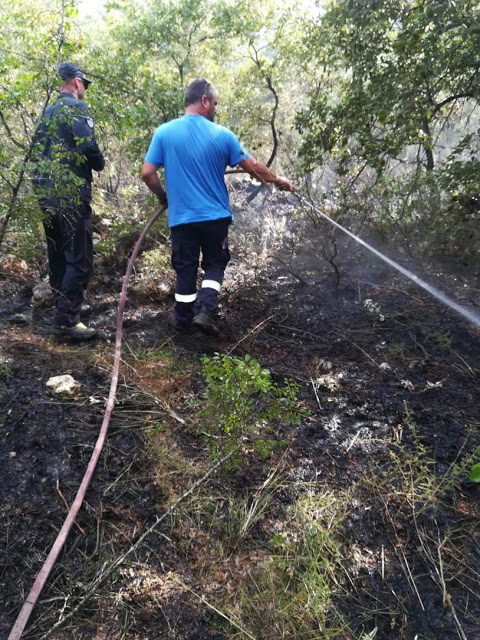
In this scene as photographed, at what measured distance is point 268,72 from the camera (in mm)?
6473

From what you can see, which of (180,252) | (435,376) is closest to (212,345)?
(180,252)

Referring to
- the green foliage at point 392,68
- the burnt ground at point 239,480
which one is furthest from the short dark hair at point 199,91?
the burnt ground at point 239,480

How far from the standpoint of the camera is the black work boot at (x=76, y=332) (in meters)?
3.03

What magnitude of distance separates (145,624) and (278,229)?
468 cm

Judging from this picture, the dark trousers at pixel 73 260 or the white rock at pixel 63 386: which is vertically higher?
the dark trousers at pixel 73 260

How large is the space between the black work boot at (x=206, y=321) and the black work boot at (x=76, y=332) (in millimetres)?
831

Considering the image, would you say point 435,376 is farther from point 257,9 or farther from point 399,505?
point 257,9

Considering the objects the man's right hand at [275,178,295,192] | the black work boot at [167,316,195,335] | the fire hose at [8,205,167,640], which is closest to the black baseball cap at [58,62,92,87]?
the man's right hand at [275,178,295,192]

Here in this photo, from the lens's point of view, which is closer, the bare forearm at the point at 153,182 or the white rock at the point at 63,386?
the white rock at the point at 63,386

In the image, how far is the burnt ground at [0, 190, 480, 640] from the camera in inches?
55.6

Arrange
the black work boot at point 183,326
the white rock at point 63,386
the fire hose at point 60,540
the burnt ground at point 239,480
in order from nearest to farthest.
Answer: the fire hose at point 60,540 < the burnt ground at point 239,480 < the white rock at point 63,386 < the black work boot at point 183,326

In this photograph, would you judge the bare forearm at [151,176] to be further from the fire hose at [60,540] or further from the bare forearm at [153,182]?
the fire hose at [60,540]

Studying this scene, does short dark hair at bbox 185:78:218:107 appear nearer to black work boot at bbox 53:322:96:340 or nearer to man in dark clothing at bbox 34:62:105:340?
man in dark clothing at bbox 34:62:105:340

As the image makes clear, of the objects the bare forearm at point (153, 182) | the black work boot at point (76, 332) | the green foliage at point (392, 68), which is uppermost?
the green foliage at point (392, 68)
